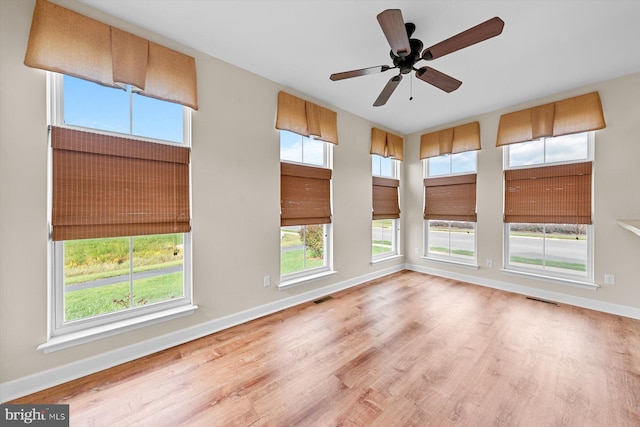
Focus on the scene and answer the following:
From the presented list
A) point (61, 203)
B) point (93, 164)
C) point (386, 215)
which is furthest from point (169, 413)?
point (386, 215)

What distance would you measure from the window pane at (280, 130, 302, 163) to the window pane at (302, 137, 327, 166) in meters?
0.09

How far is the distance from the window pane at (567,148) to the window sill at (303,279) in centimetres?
363

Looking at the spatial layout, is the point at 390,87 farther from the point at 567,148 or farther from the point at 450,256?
the point at 450,256

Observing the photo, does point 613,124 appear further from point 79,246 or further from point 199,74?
point 79,246

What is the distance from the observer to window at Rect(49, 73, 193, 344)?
6.13ft

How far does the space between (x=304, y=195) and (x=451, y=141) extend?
118 inches

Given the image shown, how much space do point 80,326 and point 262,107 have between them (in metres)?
2.74

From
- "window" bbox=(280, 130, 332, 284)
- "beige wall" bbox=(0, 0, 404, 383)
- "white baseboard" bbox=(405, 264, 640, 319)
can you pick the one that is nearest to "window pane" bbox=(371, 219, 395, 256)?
"beige wall" bbox=(0, 0, 404, 383)

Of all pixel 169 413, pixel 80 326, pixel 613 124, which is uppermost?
pixel 613 124

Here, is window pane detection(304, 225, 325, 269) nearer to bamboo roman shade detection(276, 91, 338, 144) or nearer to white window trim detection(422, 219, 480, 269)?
bamboo roman shade detection(276, 91, 338, 144)

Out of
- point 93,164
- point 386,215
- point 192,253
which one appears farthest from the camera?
point 386,215

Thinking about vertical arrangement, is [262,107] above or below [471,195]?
above

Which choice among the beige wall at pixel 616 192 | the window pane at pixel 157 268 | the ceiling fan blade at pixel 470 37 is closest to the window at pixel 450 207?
the beige wall at pixel 616 192

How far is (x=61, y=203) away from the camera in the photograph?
71.1 inches
